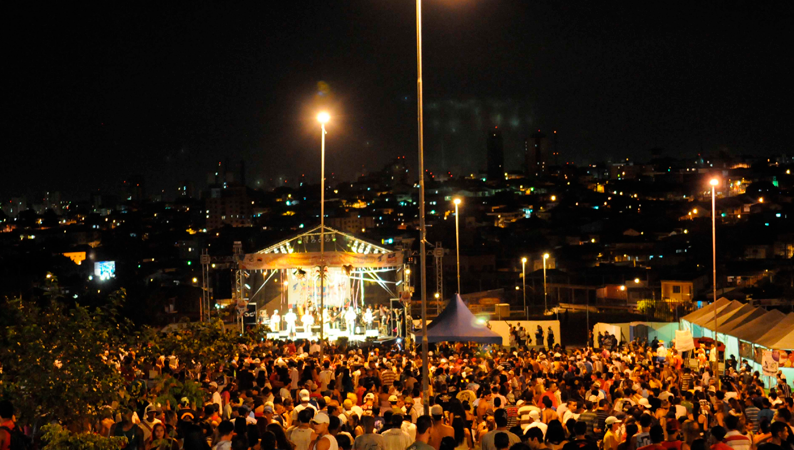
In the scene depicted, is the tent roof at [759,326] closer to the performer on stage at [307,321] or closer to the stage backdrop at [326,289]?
the performer on stage at [307,321]

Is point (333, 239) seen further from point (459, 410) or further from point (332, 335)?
point (459, 410)

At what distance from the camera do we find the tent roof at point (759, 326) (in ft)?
58.6

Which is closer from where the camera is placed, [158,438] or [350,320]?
[158,438]

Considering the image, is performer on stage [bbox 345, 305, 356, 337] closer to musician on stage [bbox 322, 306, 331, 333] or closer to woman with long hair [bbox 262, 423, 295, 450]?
musician on stage [bbox 322, 306, 331, 333]

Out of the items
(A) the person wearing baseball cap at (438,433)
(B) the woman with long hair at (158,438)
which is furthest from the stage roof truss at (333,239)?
(A) the person wearing baseball cap at (438,433)

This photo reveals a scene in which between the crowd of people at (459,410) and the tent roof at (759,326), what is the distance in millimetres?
1039

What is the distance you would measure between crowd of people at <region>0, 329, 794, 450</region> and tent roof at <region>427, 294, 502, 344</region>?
1.85 feet

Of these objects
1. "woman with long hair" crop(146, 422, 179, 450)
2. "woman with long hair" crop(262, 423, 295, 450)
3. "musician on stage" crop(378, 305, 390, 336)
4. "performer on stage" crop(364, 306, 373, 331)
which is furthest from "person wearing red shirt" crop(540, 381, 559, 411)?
"musician on stage" crop(378, 305, 390, 336)

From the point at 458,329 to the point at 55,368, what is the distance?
11.4 m

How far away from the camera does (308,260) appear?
2834cm

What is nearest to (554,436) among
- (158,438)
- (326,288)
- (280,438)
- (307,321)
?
(280,438)

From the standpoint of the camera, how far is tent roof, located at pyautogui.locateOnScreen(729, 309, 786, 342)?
58.6 ft

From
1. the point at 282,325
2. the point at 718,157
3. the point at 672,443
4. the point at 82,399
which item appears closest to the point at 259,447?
the point at 82,399

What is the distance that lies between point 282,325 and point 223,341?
1650 centimetres
